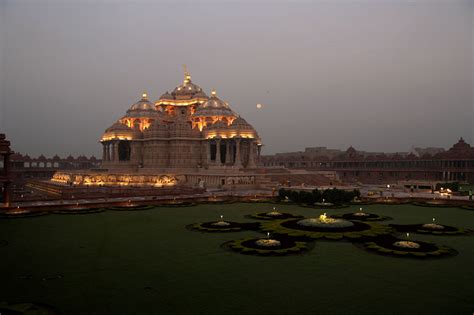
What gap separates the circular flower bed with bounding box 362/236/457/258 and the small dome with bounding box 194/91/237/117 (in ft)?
180

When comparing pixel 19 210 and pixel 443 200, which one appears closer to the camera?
pixel 19 210

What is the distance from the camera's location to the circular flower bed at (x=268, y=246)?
58.9 ft

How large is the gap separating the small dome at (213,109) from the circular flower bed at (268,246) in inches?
2105

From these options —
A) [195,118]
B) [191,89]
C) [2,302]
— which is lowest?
[2,302]

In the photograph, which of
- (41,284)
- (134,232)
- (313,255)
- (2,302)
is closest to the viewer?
(2,302)

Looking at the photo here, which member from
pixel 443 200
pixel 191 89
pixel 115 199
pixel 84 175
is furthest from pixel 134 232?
pixel 191 89

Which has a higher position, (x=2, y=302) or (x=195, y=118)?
(x=195, y=118)

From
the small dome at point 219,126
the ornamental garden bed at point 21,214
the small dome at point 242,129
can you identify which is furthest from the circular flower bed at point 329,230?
the small dome at point 219,126

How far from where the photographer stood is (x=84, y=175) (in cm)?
6116

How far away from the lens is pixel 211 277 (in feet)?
47.7

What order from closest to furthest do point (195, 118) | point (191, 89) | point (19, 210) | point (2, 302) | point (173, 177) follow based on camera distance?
point (2, 302)
point (19, 210)
point (173, 177)
point (195, 118)
point (191, 89)

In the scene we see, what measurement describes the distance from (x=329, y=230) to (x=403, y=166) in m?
69.2

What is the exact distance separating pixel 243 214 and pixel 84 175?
38.0m

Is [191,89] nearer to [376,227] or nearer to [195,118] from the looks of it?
[195,118]
